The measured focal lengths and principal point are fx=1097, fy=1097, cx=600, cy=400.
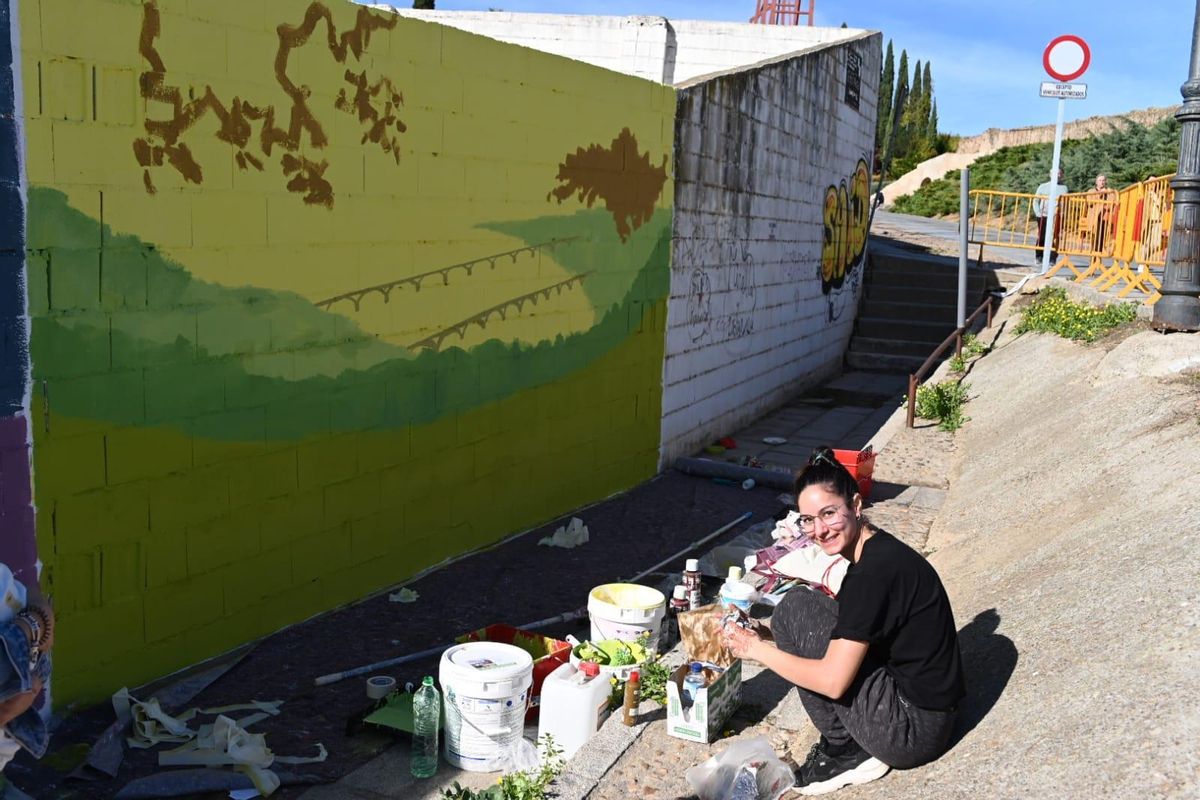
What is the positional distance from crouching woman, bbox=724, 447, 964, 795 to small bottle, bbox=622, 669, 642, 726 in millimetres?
774

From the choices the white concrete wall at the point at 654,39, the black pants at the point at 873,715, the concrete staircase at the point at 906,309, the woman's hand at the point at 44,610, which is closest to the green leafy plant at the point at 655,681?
the black pants at the point at 873,715

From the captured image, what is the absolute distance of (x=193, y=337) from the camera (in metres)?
5.24

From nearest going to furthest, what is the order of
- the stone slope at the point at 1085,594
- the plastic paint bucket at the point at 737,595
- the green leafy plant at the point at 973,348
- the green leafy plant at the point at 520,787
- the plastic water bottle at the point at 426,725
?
the stone slope at the point at 1085,594 → the green leafy plant at the point at 520,787 → the plastic water bottle at the point at 426,725 → the plastic paint bucket at the point at 737,595 → the green leafy plant at the point at 973,348

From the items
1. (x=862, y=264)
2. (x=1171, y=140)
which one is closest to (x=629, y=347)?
(x=862, y=264)

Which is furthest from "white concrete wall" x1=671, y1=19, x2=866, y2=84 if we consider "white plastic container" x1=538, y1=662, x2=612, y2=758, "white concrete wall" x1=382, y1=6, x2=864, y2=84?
"white plastic container" x1=538, y1=662, x2=612, y2=758

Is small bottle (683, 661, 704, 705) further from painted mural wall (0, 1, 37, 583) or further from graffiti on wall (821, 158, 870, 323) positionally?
graffiti on wall (821, 158, 870, 323)

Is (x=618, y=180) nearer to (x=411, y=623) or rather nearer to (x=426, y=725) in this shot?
(x=411, y=623)

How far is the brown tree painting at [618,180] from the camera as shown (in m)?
8.18

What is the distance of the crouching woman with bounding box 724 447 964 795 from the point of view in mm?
3598

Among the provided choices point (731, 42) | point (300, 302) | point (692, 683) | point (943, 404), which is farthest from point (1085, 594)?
point (731, 42)

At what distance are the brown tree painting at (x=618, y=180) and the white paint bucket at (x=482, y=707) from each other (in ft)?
13.9

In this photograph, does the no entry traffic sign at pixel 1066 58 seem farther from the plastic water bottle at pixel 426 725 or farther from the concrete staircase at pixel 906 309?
the plastic water bottle at pixel 426 725

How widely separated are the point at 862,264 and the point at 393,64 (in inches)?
509

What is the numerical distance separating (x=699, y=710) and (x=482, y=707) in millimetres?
885
